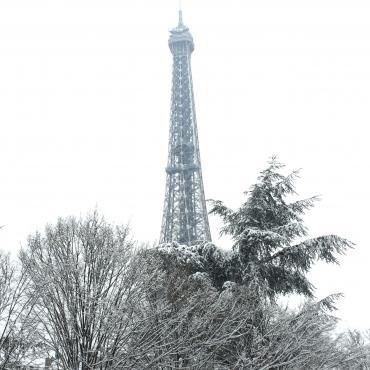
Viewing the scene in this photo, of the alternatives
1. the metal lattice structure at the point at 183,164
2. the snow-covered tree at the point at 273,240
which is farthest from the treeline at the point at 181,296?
the metal lattice structure at the point at 183,164

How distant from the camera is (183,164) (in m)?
70.6

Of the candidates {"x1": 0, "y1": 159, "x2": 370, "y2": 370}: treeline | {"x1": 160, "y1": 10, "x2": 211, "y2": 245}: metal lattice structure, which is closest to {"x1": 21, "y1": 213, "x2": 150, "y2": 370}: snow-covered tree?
{"x1": 0, "y1": 159, "x2": 370, "y2": 370}: treeline

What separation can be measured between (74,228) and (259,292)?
5.88 metres

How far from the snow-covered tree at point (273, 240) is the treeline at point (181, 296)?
0.10ft

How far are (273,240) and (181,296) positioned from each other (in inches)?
127

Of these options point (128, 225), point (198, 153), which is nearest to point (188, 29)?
point (198, 153)

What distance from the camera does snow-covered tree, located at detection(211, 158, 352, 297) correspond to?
525 inches

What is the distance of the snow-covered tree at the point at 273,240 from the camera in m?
13.3

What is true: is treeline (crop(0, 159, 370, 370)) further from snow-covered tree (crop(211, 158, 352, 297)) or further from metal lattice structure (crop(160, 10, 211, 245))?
metal lattice structure (crop(160, 10, 211, 245))

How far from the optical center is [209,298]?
1352 cm

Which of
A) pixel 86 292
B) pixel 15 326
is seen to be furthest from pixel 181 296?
pixel 15 326

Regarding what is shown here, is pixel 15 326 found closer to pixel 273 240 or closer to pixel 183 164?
pixel 273 240

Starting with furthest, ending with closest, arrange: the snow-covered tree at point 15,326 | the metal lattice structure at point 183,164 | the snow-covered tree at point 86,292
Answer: the metal lattice structure at point 183,164, the snow-covered tree at point 15,326, the snow-covered tree at point 86,292

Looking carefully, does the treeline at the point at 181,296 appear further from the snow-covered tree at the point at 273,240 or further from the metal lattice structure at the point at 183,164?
the metal lattice structure at the point at 183,164
